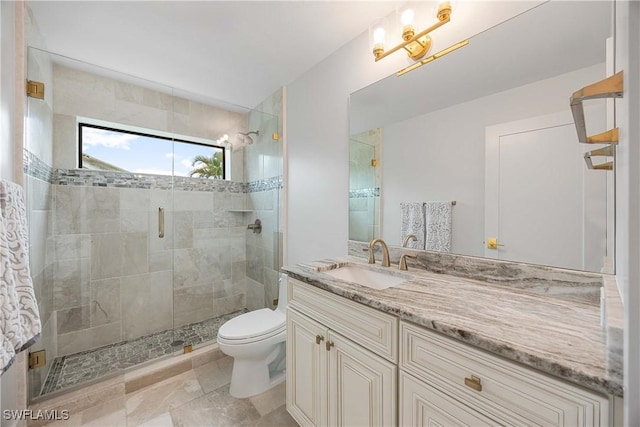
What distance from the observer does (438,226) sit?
1.31 metres

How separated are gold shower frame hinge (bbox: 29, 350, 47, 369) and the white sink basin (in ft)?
6.12

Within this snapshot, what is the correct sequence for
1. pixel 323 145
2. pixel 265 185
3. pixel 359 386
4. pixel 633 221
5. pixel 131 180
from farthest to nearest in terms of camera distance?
1. pixel 265 185
2. pixel 131 180
3. pixel 323 145
4. pixel 359 386
5. pixel 633 221

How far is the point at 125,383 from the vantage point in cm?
171

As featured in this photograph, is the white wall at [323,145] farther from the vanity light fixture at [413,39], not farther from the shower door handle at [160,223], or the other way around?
the shower door handle at [160,223]

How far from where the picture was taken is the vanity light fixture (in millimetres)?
1154

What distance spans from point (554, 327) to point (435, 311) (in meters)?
0.30

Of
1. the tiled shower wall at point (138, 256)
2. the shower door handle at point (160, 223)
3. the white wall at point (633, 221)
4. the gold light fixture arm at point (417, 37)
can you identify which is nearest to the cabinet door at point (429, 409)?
the white wall at point (633, 221)

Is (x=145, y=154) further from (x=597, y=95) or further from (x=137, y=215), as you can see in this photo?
(x=597, y=95)

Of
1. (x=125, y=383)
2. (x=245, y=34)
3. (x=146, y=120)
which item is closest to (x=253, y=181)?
(x=146, y=120)

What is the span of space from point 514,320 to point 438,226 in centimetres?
62

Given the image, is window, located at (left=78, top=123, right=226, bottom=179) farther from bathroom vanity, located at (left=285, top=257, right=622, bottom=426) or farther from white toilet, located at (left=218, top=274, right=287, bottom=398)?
bathroom vanity, located at (left=285, top=257, right=622, bottom=426)

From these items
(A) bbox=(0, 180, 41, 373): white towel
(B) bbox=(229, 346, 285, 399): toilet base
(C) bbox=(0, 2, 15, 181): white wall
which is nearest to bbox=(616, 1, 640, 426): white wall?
(A) bbox=(0, 180, 41, 373): white towel

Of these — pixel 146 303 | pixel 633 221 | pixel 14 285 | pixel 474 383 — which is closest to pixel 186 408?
pixel 146 303

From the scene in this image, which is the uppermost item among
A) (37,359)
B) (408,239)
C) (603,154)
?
(603,154)
